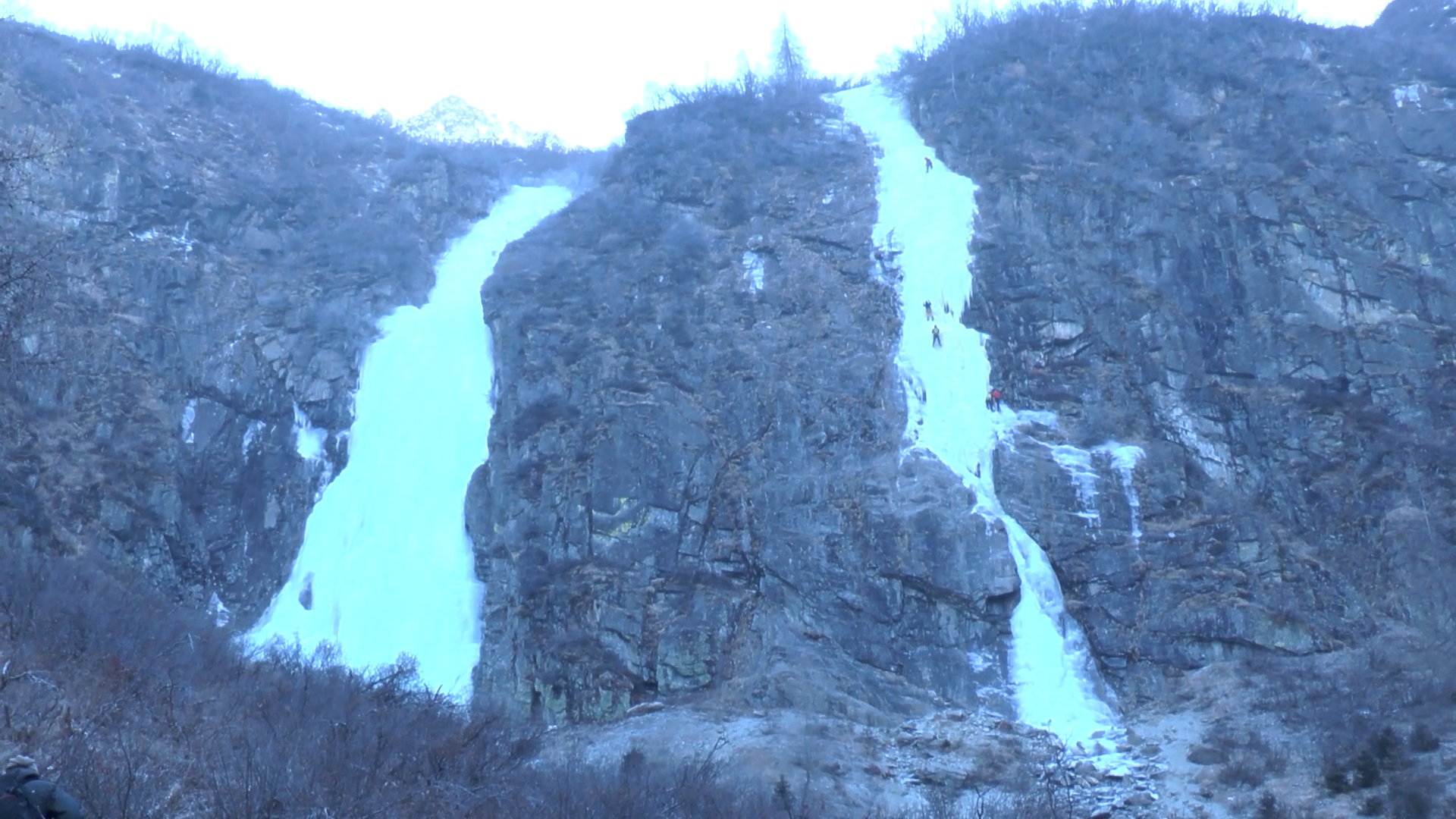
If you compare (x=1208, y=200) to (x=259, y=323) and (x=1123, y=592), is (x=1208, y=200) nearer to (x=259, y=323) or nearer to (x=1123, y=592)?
(x=1123, y=592)

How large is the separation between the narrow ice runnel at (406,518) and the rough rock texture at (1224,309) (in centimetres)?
1106

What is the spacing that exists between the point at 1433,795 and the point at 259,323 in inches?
974

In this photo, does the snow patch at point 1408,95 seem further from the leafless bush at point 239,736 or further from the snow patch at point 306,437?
the snow patch at point 306,437

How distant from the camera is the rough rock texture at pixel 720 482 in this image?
19.3 m

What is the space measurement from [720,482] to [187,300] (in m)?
13.9

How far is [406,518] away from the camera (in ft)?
79.2

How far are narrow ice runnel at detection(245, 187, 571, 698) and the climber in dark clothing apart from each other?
580 inches

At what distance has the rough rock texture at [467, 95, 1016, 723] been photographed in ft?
63.4

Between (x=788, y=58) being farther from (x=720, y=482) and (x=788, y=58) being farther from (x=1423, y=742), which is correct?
(x=1423, y=742)

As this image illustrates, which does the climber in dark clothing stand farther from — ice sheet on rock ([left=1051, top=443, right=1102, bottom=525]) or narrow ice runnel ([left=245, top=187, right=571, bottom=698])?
ice sheet on rock ([left=1051, top=443, right=1102, bottom=525])

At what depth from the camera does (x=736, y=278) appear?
2652cm

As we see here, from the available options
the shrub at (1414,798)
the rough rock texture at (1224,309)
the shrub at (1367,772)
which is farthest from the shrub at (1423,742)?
the rough rock texture at (1224,309)

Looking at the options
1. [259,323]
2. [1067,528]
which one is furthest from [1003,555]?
[259,323]

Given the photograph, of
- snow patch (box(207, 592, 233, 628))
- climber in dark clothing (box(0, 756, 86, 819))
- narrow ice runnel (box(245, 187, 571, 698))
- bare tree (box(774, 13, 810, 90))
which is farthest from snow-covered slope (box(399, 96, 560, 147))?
climber in dark clothing (box(0, 756, 86, 819))
